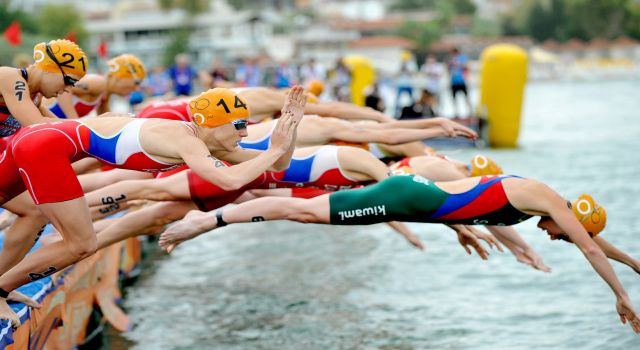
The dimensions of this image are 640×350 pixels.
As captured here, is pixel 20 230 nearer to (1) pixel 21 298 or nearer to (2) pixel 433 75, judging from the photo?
(1) pixel 21 298

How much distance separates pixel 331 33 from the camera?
424 feet

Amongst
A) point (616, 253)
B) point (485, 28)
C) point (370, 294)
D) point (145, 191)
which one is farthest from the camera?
point (485, 28)

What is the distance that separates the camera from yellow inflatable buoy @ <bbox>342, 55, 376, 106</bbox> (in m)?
38.5

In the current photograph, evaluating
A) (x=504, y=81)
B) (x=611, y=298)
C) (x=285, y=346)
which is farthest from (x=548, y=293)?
(x=504, y=81)

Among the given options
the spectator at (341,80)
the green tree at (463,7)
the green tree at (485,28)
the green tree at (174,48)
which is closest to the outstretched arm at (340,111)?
the spectator at (341,80)

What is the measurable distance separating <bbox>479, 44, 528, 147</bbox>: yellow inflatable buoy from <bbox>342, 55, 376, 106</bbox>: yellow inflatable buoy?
35.9 feet

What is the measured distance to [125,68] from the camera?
1087 cm

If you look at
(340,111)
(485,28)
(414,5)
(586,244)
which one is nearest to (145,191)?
(340,111)

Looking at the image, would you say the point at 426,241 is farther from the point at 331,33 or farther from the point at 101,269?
the point at 331,33

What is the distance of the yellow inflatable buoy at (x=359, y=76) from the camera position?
38.5 m

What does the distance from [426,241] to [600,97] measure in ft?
146

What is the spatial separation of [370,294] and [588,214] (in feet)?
16.2

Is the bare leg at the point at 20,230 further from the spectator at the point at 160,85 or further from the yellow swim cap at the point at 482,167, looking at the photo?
the spectator at the point at 160,85

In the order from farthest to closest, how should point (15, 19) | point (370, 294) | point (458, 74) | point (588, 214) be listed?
point (15, 19), point (458, 74), point (370, 294), point (588, 214)
